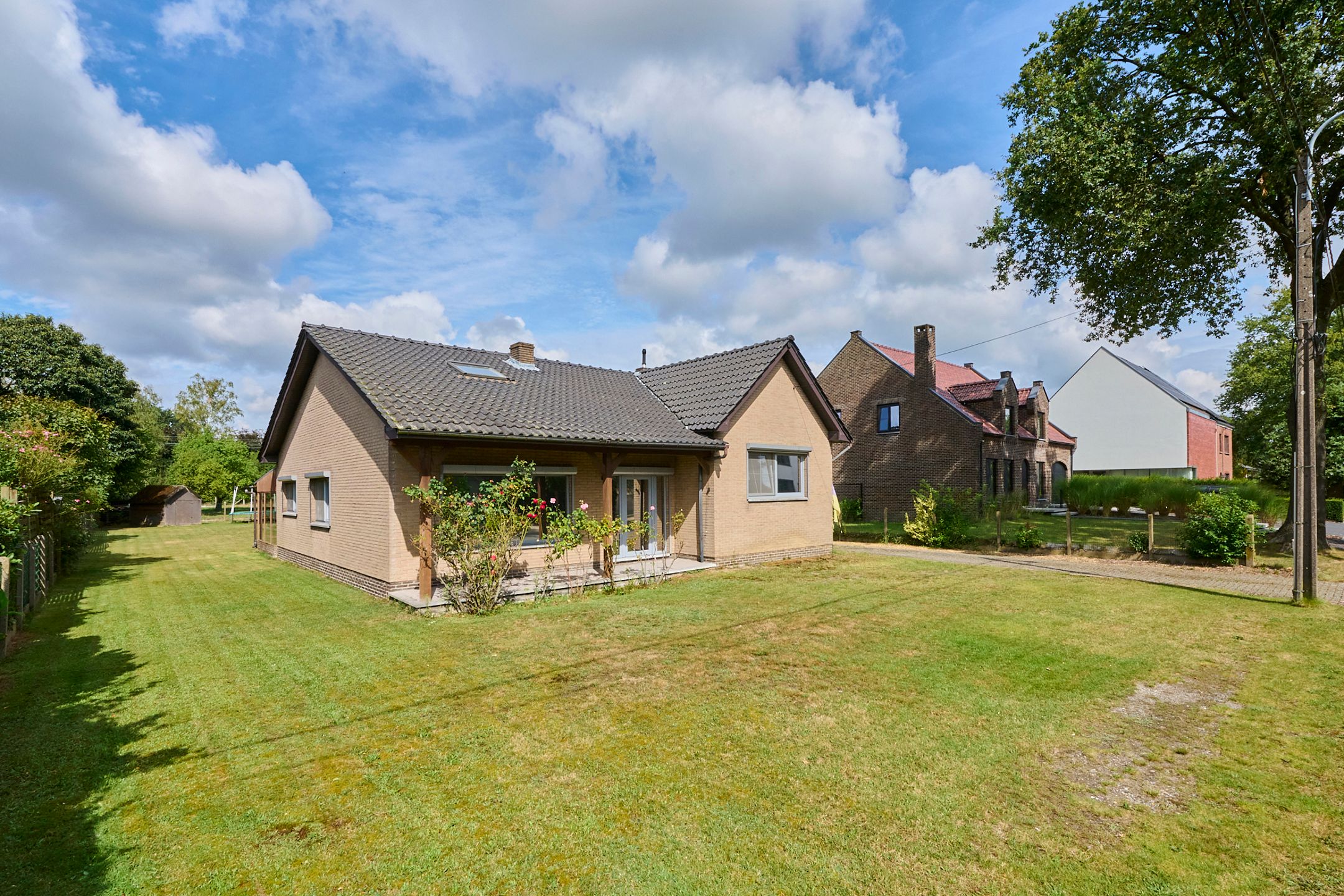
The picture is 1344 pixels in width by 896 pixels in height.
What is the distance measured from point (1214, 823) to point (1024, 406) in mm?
29785

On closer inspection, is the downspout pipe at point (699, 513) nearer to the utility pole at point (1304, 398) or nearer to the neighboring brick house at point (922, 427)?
the utility pole at point (1304, 398)

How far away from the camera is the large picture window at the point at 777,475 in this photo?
15945mm

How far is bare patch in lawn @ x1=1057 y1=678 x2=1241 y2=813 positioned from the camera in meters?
4.41

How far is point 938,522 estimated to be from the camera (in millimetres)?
19453

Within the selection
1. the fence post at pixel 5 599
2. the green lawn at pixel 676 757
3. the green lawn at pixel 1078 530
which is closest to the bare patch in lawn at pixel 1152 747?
the green lawn at pixel 676 757

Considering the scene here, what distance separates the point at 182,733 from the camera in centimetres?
542

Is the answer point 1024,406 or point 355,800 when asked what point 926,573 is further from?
point 1024,406

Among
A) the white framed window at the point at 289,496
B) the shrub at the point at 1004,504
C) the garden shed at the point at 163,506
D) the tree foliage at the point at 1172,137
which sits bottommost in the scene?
the garden shed at the point at 163,506

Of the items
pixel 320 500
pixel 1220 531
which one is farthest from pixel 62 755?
pixel 1220 531

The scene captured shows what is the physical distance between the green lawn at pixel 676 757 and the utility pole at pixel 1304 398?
1767 mm

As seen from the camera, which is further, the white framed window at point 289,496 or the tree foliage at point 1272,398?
the tree foliage at point 1272,398

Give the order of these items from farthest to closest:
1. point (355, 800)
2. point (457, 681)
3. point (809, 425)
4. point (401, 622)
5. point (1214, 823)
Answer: point (809, 425) < point (401, 622) < point (457, 681) < point (355, 800) < point (1214, 823)

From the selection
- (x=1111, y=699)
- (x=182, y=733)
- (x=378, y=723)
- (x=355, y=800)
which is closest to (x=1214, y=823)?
(x=1111, y=699)

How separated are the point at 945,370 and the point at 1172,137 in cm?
1878
